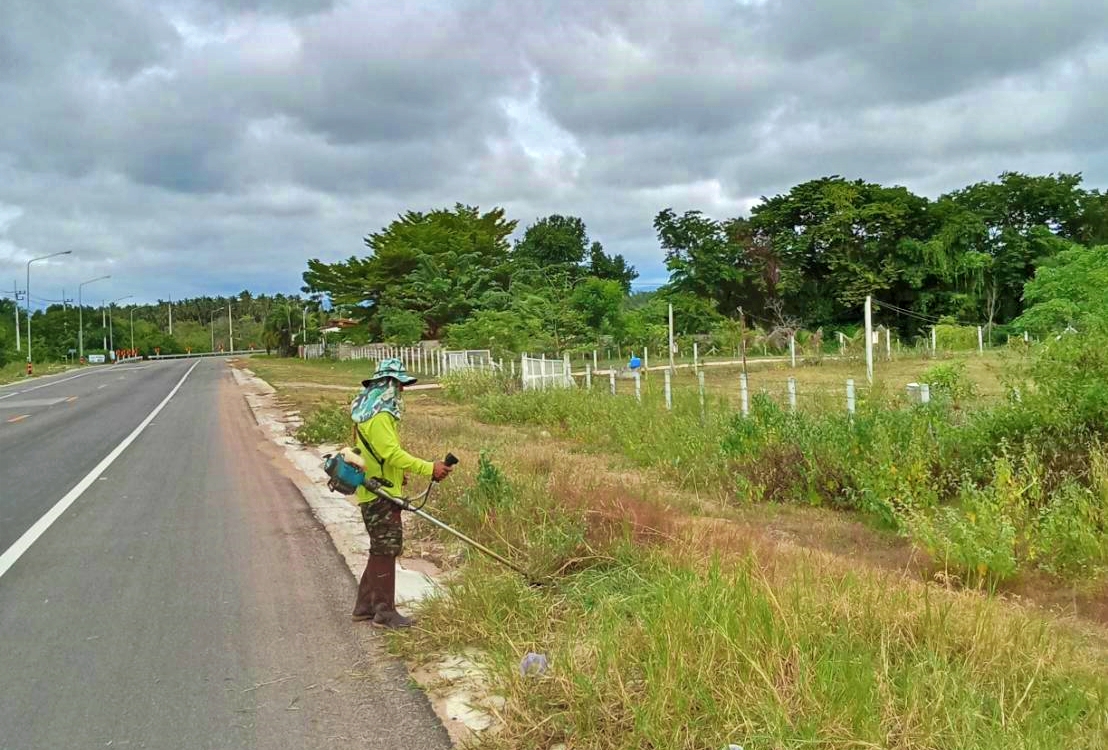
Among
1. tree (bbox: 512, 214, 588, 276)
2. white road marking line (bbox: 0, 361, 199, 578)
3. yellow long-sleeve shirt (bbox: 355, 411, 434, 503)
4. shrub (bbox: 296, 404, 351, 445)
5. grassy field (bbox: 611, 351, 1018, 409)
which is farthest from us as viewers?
tree (bbox: 512, 214, 588, 276)

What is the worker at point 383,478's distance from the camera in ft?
16.5

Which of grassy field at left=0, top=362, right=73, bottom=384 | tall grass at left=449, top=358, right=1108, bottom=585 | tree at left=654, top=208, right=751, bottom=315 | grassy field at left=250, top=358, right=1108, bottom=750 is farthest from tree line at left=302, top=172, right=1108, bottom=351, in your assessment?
grassy field at left=250, top=358, right=1108, bottom=750

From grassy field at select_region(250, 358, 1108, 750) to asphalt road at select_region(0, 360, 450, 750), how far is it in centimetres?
58

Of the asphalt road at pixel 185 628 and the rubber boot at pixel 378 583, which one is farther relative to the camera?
the rubber boot at pixel 378 583

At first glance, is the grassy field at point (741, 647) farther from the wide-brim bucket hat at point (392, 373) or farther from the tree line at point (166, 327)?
the tree line at point (166, 327)

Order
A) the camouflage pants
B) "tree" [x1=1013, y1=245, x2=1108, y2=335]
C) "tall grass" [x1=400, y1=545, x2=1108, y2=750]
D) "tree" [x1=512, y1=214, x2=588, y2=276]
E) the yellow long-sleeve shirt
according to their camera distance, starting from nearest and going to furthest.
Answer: "tall grass" [x1=400, y1=545, x2=1108, y2=750]
the yellow long-sleeve shirt
the camouflage pants
"tree" [x1=1013, y1=245, x2=1108, y2=335]
"tree" [x1=512, y1=214, x2=588, y2=276]

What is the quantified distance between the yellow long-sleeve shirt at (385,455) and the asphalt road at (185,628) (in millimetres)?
926

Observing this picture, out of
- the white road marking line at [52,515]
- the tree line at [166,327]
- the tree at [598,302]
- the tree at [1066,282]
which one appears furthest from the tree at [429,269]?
the white road marking line at [52,515]

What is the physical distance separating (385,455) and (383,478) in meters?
0.18

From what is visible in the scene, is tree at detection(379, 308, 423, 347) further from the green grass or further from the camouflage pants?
the green grass

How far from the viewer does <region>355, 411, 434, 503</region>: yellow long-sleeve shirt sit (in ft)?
16.5

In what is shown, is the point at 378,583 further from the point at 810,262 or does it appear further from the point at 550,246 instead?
the point at 550,246

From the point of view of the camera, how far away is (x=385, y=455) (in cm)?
502

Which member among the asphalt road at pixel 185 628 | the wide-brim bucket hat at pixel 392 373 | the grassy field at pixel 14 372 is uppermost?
the wide-brim bucket hat at pixel 392 373
